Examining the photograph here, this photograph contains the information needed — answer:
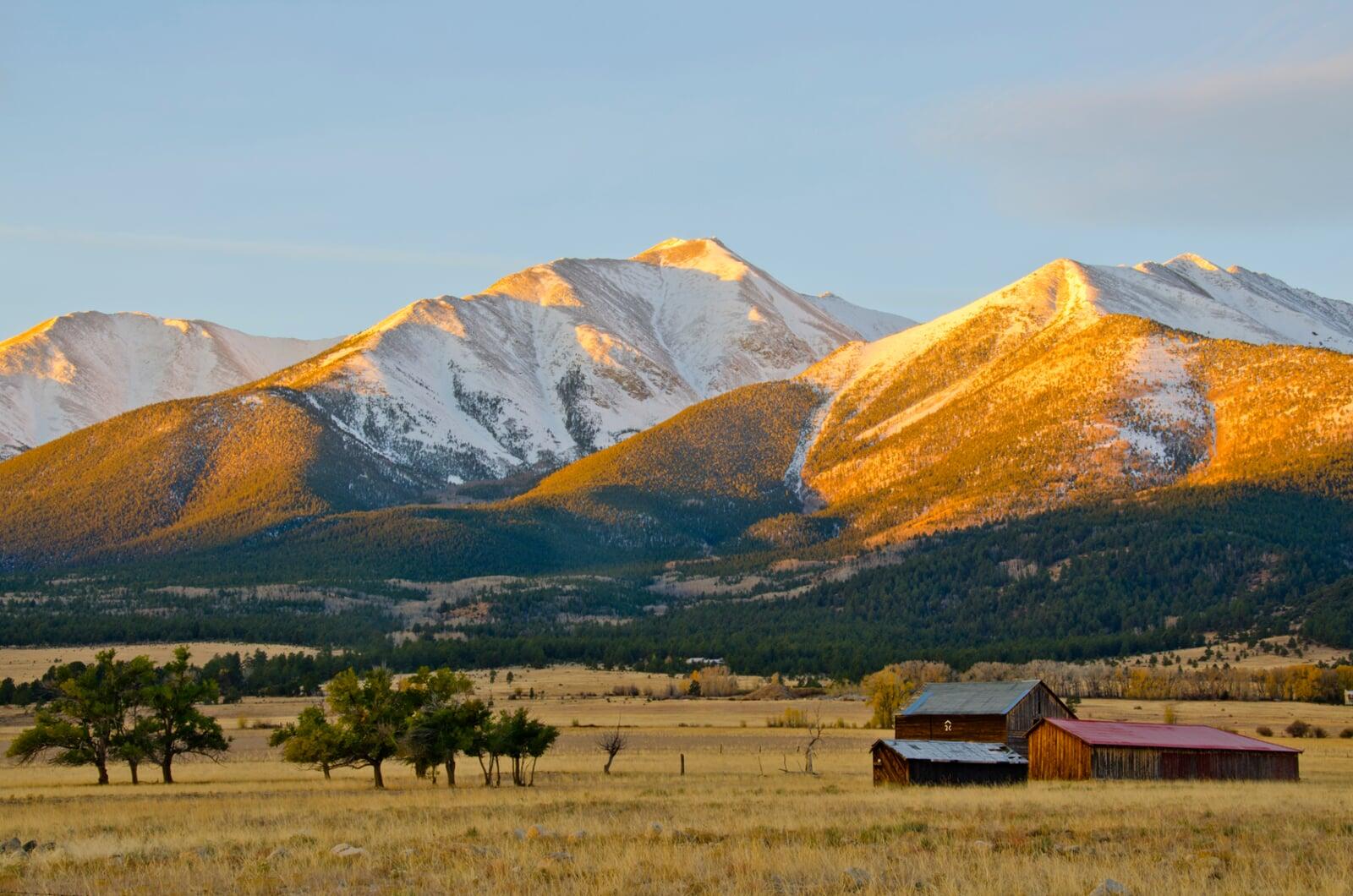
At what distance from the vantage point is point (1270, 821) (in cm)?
3234

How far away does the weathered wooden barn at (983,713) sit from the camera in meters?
65.3

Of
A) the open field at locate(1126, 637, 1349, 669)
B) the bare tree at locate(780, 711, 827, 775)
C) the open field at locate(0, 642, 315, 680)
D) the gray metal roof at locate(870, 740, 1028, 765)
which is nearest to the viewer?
the gray metal roof at locate(870, 740, 1028, 765)

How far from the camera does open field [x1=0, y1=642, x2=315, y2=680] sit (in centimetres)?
13650

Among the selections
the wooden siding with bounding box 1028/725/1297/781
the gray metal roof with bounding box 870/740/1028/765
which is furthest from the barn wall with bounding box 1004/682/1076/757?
the gray metal roof with bounding box 870/740/1028/765

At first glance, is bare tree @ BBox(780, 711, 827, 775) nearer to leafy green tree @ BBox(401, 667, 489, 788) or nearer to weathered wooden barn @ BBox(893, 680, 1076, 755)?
weathered wooden barn @ BBox(893, 680, 1076, 755)

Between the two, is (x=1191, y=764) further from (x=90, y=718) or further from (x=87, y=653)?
(x=87, y=653)

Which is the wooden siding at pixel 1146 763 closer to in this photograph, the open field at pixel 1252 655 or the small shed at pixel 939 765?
the small shed at pixel 939 765

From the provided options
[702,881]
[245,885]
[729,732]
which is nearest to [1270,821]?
[702,881]

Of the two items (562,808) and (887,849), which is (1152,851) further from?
(562,808)

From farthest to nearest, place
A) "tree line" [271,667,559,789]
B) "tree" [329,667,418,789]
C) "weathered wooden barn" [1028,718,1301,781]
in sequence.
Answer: "weathered wooden barn" [1028,718,1301,781], "tree" [329,667,418,789], "tree line" [271,667,559,789]

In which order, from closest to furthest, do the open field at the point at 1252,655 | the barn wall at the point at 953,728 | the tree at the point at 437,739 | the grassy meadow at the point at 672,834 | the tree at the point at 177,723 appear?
1. the grassy meadow at the point at 672,834
2. the tree at the point at 437,739
3. the tree at the point at 177,723
4. the barn wall at the point at 953,728
5. the open field at the point at 1252,655

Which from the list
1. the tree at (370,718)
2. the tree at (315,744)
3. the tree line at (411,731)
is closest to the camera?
the tree line at (411,731)

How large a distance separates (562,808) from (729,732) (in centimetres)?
5464

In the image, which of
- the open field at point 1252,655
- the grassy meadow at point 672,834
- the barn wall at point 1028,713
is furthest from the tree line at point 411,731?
the open field at point 1252,655
